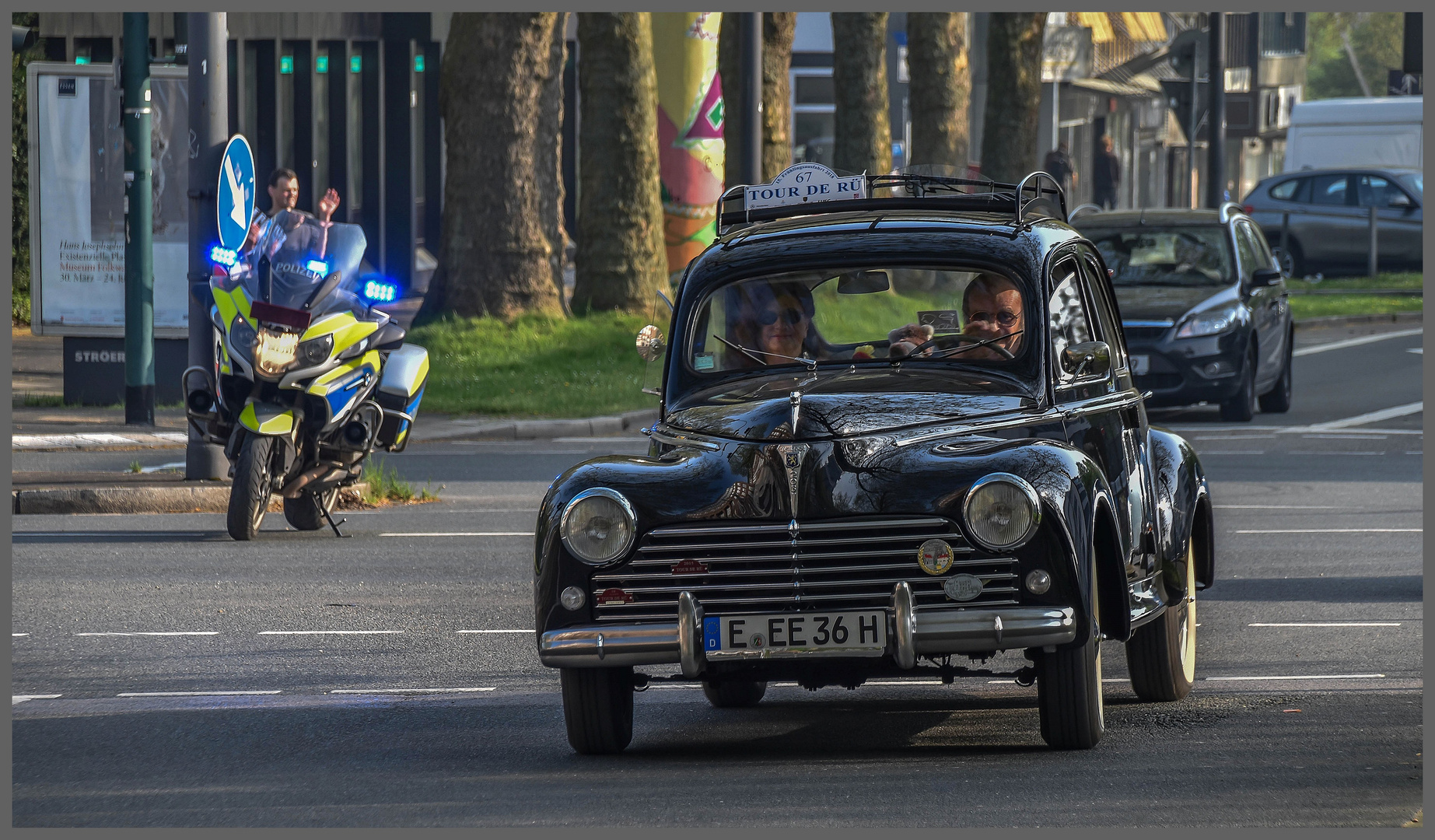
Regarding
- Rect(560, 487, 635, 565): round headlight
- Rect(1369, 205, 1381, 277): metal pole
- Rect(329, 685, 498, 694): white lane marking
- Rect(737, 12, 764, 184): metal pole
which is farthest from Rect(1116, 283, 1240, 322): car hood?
Rect(1369, 205, 1381, 277): metal pole

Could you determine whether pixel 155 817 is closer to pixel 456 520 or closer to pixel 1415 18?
pixel 456 520

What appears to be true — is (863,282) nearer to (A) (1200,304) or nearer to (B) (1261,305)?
(A) (1200,304)

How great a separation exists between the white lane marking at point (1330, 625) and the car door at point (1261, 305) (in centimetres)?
916

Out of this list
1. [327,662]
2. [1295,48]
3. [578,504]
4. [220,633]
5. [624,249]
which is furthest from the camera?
[1295,48]

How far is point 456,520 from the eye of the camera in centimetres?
1337

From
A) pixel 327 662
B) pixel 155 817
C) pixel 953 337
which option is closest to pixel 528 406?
pixel 327 662

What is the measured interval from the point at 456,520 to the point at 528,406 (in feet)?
21.7

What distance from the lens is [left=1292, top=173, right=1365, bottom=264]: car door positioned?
116 feet

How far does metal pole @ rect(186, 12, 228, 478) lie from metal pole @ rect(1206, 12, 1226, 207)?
56.0 ft

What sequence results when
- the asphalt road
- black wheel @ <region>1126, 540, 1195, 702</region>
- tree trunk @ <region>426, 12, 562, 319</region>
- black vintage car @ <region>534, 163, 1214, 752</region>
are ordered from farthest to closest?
1. tree trunk @ <region>426, 12, 562, 319</region>
2. black wheel @ <region>1126, 540, 1195, 702</region>
3. black vintage car @ <region>534, 163, 1214, 752</region>
4. the asphalt road

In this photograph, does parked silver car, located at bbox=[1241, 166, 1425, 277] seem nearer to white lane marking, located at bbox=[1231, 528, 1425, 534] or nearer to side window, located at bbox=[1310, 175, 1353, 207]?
side window, located at bbox=[1310, 175, 1353, 207]

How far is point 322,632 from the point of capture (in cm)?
949

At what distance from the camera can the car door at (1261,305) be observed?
61.3ft

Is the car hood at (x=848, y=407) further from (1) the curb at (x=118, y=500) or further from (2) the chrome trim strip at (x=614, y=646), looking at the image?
(1) the curb at (x=118, y=500)
